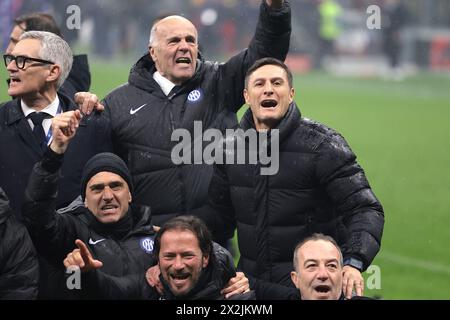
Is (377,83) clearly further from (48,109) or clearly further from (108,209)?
(108,209)

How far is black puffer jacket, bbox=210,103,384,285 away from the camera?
5926 mm

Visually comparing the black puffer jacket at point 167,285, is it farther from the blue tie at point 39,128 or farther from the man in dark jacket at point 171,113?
the man in dark jacket at point 171,113

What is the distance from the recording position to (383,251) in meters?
11.7

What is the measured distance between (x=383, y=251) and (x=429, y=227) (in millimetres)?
1288

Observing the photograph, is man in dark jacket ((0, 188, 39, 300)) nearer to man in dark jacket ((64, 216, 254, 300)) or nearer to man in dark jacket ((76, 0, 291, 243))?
man in dark jacket ((64, 216, 254, 300))

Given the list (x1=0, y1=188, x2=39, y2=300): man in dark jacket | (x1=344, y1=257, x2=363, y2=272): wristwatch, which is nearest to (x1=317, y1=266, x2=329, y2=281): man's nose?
(x1=344, y1=257, x2=363, y2=272): wristwatch

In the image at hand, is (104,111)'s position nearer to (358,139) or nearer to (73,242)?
(73,242)

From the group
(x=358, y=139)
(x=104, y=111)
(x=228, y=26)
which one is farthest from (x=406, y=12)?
(x=104, y=111)

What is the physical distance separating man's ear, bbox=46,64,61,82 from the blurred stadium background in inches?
A: 163

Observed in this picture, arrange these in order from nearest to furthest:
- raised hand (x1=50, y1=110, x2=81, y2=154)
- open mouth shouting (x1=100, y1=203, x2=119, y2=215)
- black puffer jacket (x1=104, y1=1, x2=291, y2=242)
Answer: raised hand (x1=50, y1=110, x2=81, y2=154)
open mouth shouting (x1=100, y1=203, x2=119, y2=215)
black puffer jacket (x1=104, y1=1, x2=291, y2=242)

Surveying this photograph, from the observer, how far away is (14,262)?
17.7 ft

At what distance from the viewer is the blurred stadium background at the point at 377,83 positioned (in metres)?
12.1

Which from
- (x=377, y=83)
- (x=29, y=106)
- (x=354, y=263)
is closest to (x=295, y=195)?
(x=354, y=263)

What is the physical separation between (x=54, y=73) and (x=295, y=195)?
1.34 m
